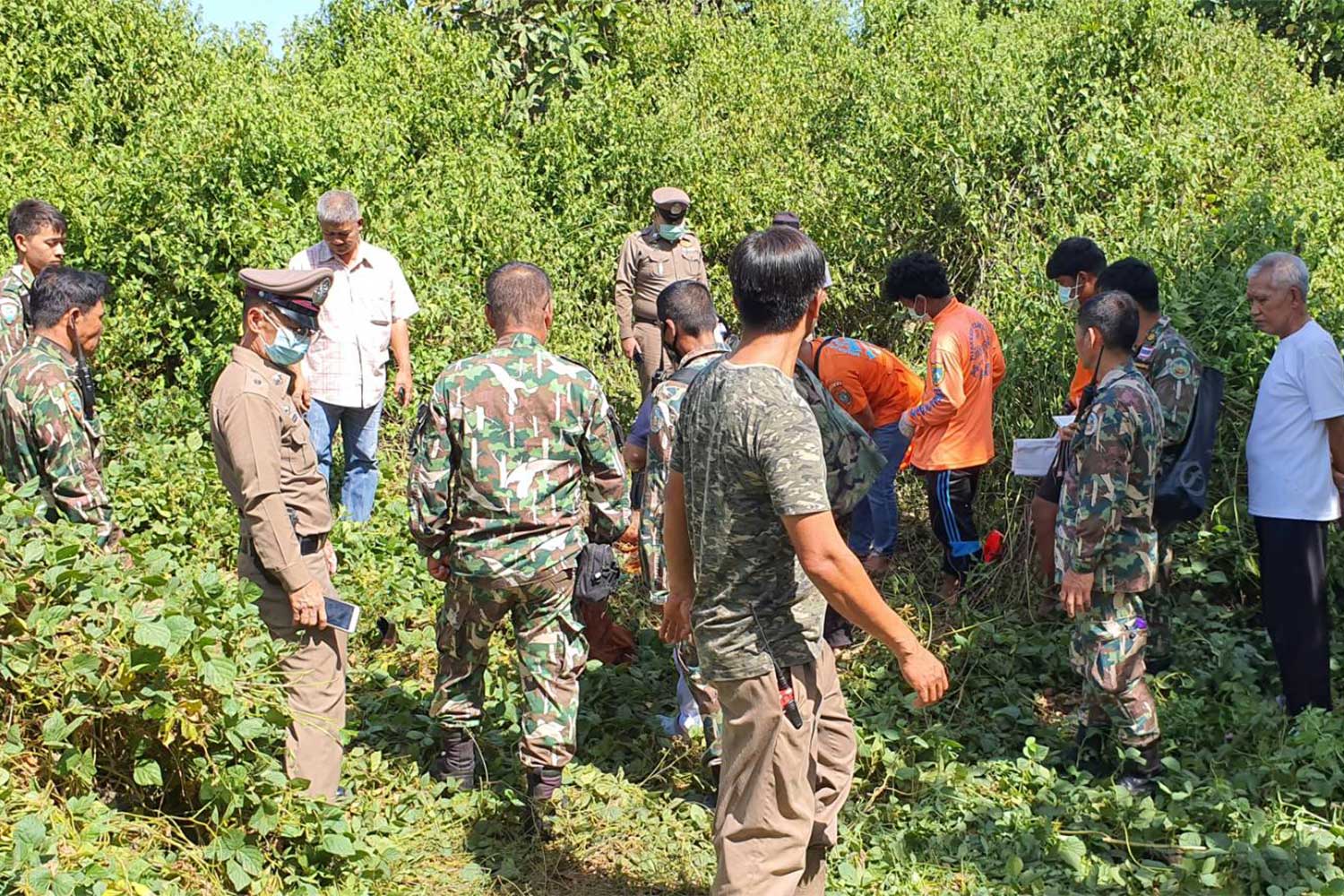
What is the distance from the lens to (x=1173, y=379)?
203 inches

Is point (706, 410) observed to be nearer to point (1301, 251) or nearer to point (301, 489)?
point (301, 489)

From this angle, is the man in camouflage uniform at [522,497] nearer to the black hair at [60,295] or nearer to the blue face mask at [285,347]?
the blue face mask at [285,347]

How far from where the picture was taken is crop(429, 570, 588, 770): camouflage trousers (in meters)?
4.52

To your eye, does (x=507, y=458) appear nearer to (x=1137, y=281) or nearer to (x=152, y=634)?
(x=152, y=634)

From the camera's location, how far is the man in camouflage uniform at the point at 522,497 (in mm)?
4426

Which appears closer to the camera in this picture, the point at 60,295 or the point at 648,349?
the point at 60,295

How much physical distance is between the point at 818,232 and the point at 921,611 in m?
4.15

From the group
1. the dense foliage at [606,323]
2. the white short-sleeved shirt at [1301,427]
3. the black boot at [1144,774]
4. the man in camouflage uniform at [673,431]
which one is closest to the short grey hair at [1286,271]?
the white short-sleeved shirt at [1301,427]

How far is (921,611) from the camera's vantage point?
250 inches

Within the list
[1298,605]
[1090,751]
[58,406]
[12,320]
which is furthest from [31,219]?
[1298,605]

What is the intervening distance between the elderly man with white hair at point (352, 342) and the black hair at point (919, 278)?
9.97 feet

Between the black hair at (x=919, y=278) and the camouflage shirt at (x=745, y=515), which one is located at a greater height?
the black hair at (x=919, y=278)

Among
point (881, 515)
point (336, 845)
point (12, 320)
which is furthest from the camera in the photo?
point (881, 515)

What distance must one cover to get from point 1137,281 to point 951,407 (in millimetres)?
1170
